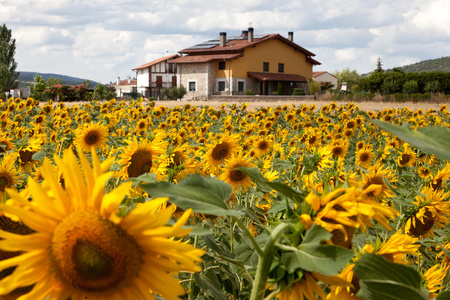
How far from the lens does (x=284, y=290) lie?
77 centimetres

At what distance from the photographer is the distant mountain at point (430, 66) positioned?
99875mm

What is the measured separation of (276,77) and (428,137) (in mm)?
44615

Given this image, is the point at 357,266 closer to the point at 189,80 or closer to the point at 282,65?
the point at 189,80

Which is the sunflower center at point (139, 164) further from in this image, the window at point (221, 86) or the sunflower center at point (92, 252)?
the window at point (221, 86)

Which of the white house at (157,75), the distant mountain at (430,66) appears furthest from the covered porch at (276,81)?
the distant mountain at (430,66)

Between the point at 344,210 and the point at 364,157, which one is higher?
the point at 344,210

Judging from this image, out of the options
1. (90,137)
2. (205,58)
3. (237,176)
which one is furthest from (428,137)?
(205,58)

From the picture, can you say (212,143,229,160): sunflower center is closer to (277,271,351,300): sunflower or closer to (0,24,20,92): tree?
(277,271,351,300): sunflower

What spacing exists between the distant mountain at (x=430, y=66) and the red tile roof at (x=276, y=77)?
62.6 meters

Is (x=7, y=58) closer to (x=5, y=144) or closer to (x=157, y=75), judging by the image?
(x=157, y=75)

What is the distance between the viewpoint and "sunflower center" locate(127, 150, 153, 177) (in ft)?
7.82

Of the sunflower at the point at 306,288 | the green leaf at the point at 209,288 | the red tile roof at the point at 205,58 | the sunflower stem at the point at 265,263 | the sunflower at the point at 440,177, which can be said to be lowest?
the green leaf at the point at 209,288

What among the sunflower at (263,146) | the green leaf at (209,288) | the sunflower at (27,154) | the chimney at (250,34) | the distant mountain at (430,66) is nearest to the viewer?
the green leaf at (209,288)

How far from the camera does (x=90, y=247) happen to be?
2.32ft
